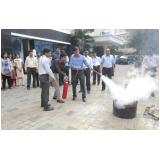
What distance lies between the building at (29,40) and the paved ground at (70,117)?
6195 mm

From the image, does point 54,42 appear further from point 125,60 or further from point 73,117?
point 125,60

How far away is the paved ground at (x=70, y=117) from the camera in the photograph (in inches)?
123

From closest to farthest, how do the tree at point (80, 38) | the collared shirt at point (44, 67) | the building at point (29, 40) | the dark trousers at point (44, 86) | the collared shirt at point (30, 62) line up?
the collared shirt at point (44, 67)
the dark trousers at point (44, 86)
the collared shirt at point (30, 62)
the building at point (29, 40)
the tree at point (80, 38)

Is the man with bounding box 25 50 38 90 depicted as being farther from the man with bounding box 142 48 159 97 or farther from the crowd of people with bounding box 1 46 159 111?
the man with bounding box 142 48 159 97

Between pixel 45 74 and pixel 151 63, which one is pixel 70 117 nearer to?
pixel 45 74

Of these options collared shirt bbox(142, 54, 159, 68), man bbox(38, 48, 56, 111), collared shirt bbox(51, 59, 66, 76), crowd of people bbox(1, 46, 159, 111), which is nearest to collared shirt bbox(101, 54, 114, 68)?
crowd of people bbox(1, 46, 159, 111)

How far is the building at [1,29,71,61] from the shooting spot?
9.54 metres

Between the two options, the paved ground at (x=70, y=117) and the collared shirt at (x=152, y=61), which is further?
the collared shirt at (x=152, y=61)

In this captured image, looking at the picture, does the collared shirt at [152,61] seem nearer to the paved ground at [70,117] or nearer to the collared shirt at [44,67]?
the paved ground at [70,117]

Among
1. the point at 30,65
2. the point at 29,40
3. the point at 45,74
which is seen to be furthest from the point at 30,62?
the point at 29,40

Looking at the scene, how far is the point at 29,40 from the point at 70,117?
10429 mm

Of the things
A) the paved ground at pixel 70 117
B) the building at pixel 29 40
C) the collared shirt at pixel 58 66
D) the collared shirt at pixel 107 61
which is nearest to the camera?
the paved ground at pixel 70 117

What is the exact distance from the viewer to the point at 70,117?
358 cm

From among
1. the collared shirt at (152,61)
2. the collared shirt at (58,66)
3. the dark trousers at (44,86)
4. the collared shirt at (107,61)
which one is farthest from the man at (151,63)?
the dark trousers at (44,86)
